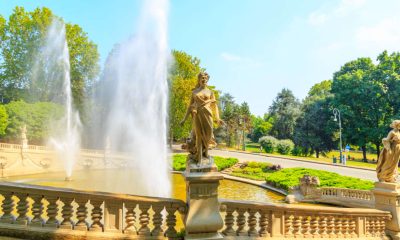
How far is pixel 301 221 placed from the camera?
6.48m

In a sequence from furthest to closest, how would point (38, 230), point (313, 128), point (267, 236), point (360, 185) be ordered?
point (313, 128) → point (360, 185) → point (267, 236) → point (38, 230)

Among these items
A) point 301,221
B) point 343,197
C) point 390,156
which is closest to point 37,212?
point 301,221

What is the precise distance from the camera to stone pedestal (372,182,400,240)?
7.67 meters

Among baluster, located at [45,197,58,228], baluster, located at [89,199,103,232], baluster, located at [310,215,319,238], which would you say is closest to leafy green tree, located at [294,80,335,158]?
baluster, located at [310,215,319,238]

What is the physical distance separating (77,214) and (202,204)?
2216 mm

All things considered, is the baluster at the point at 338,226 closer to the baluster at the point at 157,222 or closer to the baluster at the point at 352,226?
the baluster at the point at 352,226

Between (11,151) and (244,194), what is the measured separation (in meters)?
23.1

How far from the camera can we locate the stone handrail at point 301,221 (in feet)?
18.7

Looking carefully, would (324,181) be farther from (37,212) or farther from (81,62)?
(81,62)

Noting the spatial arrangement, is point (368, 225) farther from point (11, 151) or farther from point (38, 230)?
point (11, 151)

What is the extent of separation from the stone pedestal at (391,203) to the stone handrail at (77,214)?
239 inches

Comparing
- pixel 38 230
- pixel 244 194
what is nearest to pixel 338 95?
pixel 244 194

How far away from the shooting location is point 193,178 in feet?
16.4

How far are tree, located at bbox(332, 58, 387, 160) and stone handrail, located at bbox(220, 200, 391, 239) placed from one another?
118 feet
